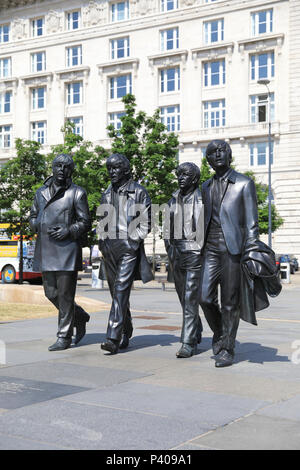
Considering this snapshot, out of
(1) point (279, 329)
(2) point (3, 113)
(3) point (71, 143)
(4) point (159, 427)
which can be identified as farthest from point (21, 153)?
(2) point (3, 113)

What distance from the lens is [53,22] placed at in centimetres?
5234

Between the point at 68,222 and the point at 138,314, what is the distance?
5.58m

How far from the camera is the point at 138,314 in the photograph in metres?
12.1

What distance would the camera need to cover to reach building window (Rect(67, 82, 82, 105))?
171ft

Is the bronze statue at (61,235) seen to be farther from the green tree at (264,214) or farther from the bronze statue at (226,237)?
the green tree at (264,214)

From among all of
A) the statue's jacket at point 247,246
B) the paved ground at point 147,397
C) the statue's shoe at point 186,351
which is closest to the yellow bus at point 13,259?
the paved ground at point 147,397

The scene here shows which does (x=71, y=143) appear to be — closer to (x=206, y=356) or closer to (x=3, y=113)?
(x=206, y=356)

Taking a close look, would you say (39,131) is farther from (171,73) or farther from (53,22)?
(171,73)

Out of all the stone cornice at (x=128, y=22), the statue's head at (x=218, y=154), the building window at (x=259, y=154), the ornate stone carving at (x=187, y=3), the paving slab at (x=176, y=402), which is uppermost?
the ornate stone carving at (x=187, y=3)

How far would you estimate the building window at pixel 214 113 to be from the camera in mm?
46250

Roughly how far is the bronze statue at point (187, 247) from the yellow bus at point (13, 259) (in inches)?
923

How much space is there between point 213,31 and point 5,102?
65.9 feet

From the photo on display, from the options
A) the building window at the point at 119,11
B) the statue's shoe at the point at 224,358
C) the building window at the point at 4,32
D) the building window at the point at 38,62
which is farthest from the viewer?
the building window at the point at 4,32

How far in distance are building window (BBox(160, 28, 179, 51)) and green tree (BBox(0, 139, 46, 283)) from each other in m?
23.1
